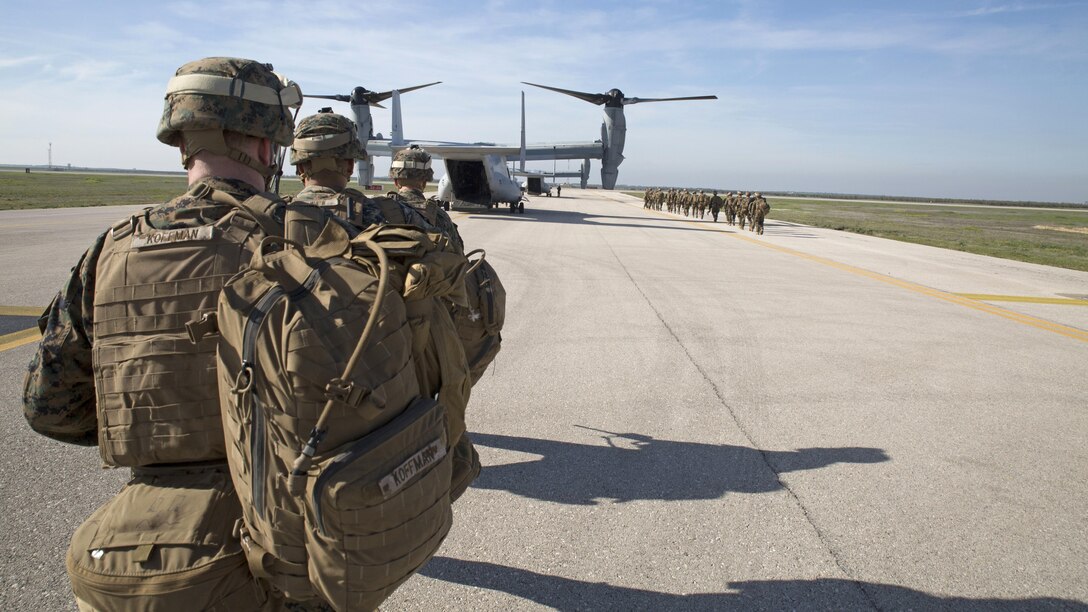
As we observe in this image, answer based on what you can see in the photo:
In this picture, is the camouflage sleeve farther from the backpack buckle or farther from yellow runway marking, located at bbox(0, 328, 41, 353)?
yellow runway marking, located at bbox(0, 328, 41, 353)

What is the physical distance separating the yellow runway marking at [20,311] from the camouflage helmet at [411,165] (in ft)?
14.2

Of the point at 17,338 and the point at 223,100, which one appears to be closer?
the point at 223,100

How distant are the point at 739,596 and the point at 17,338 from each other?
21.4 feet

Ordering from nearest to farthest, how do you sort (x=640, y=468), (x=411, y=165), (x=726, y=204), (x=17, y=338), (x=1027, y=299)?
1. (x=640, y=468)
2. (x=17, y=338)
3. (x=411, y=165)
4. (x=1027, y=299)
5. (x=726, y=204)

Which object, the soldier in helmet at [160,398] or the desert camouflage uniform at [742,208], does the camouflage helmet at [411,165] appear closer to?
the soldier in helmet at [160,398]

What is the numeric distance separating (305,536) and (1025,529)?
3.66m

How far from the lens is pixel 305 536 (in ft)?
4.39

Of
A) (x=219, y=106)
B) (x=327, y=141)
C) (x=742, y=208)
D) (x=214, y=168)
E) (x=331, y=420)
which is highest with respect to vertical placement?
(x=742, y=208)

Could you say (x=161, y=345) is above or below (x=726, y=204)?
below

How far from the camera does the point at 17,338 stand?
18.8 ft

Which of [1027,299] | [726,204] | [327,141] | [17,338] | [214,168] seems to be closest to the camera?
[214,168]

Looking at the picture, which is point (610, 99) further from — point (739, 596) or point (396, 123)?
point (739, 596)

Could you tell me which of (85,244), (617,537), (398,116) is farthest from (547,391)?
(398,116)

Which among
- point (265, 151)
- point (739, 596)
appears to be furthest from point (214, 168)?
point (739, 596)
